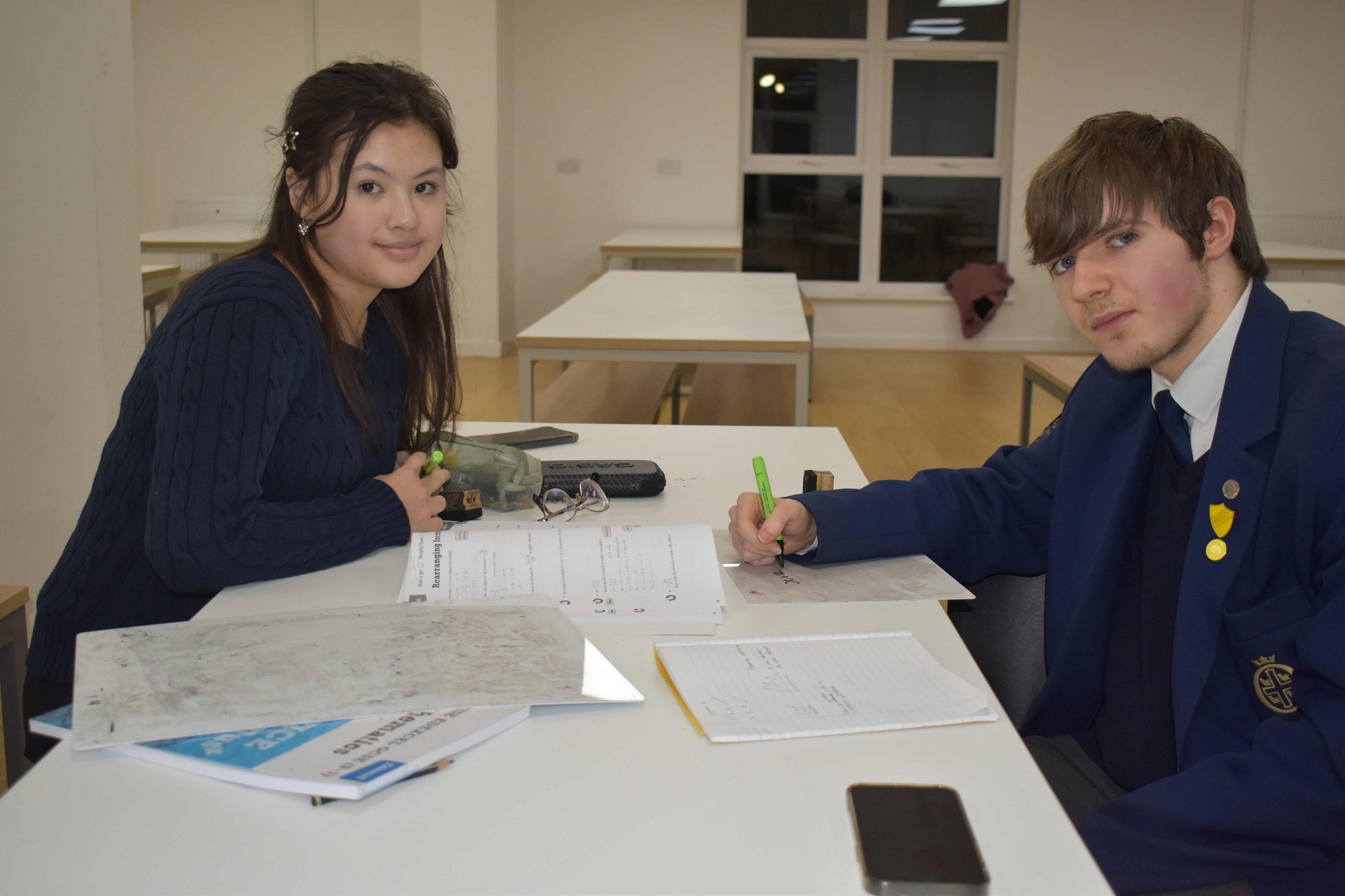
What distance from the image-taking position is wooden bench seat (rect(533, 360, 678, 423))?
334 centimetres

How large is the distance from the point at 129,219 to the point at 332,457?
4.71 ft

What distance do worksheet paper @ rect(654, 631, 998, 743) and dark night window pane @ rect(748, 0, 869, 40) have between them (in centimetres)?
719

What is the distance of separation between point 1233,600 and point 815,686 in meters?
0.42

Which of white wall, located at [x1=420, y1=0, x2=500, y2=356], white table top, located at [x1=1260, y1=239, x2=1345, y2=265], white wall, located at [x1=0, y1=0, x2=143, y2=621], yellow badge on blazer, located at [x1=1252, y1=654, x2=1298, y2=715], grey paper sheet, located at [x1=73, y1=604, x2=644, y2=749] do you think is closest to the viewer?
grey paper sheet, located at [x1=73, y1=604, x2=644, y2=749]

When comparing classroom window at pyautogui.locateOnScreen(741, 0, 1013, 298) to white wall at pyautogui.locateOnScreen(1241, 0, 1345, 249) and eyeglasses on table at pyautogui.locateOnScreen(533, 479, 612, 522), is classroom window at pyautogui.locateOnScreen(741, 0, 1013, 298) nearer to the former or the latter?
white wall at pyautogui.locateOnScreen(1241, 0, 1345, 249)

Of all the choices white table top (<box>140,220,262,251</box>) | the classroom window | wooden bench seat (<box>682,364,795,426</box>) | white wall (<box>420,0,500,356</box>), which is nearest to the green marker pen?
wooden bench seat (<box>682,364,795,426</box>)

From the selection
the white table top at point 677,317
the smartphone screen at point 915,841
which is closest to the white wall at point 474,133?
the white table top at point 677,317

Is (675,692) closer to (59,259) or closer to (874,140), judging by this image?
(59,259)

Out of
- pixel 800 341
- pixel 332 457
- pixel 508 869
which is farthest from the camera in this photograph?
pixel 800 341

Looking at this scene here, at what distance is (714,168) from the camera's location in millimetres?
7586

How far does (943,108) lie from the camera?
25.2 ft

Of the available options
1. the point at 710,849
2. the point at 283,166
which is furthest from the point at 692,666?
the point at 283,166

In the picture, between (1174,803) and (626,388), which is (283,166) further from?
(626,388)

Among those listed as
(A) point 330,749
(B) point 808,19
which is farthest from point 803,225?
(A) point 330,749
